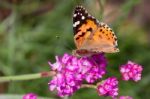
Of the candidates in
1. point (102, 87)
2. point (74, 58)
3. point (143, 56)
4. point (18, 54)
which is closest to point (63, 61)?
point (74, 58)

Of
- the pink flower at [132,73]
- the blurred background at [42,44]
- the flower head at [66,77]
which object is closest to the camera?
the flower head at [66,77]

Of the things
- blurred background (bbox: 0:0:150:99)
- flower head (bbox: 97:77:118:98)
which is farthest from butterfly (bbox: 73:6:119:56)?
blurred background (bbox: 0:0:150:99)

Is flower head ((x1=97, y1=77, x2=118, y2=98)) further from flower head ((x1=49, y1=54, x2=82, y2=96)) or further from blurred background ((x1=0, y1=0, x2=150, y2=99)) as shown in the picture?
blurred background ((x1=0, y1=0, x2=150, y2=99))

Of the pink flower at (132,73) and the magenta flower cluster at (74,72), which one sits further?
the pink flower at (132,73)

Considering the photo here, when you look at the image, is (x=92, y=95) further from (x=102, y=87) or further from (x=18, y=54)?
(x=102, y=87)

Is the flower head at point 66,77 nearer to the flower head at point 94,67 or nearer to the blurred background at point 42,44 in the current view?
the flower head at point 94,67

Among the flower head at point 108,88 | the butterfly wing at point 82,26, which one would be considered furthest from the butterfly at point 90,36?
the flower head at point 108,88
